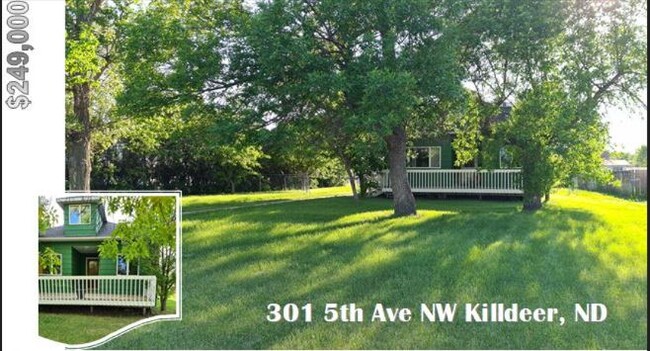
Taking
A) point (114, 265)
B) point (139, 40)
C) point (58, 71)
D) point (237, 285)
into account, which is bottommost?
point (237, 285)

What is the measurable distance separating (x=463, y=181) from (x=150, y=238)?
287 cm

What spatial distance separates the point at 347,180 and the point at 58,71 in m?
2.60

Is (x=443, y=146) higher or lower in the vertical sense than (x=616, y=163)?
higher

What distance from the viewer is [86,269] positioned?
324 centimetres

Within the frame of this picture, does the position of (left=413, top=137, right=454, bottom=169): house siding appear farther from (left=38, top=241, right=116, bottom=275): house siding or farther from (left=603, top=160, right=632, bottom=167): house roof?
(left=38, top=241, right=116, bottom=275): house siding

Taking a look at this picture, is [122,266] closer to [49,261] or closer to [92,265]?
[92,265]

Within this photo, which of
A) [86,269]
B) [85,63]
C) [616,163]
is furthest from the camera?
[85,63]

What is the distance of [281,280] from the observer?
12.7 feet

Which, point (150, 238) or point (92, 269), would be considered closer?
point (92, 269)

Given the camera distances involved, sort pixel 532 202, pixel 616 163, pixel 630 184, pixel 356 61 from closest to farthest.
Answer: pixel 630 184 → pixel 616 163 → pixel 532 202 → pixel 356 61

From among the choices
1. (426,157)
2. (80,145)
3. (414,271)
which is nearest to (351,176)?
(426,157)

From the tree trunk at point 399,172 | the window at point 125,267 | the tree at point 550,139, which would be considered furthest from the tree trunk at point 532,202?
the window at point 125,267

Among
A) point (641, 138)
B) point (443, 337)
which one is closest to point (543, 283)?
point (443, 337)

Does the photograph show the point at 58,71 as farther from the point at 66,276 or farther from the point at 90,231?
the point at 66,276
